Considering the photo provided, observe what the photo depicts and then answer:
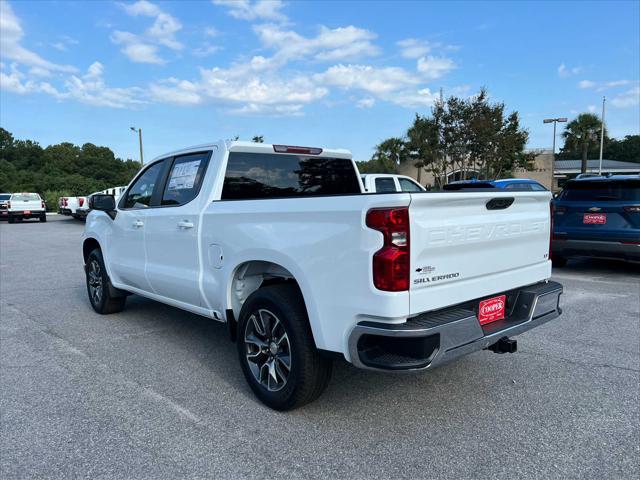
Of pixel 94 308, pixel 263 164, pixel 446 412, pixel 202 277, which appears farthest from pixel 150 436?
pixel 94 308

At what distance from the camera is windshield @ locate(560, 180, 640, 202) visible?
8.12 m

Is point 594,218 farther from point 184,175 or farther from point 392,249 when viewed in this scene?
point 392,249

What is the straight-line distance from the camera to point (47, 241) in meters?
16.5

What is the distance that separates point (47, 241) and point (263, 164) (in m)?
14.6

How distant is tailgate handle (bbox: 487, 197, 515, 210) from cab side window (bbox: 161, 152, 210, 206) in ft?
7.87

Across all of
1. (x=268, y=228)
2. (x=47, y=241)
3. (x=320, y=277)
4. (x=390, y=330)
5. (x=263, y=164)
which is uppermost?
(x=263, y=164)

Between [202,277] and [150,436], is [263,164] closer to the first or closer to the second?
[202,277]

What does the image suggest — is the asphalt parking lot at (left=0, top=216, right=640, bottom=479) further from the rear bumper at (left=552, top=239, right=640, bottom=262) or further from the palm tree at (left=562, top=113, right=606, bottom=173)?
the palm tree at (left=562, top=113, right=606, bottom=173)

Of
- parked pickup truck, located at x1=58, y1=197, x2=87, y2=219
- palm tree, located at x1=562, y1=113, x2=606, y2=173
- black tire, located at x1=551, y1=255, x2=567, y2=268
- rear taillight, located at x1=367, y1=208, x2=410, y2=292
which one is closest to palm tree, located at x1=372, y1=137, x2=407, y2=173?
palm tree, located at x1=562, y1=113, x2=606, y2=173

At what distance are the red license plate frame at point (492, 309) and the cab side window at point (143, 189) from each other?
335cm

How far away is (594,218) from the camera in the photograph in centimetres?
843

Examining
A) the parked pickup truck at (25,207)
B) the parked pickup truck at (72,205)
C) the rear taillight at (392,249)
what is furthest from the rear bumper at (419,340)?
the parked pickup truck at (25,207)

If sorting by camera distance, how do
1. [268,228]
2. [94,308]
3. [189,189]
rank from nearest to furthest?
1. [268,228]
2. [189,189]
3. [94,308]

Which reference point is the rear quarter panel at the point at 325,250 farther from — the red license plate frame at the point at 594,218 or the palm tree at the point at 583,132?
the palm tree at the point at 583,132
